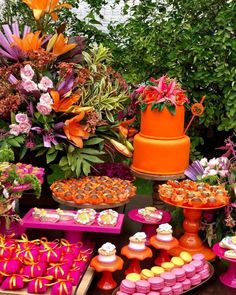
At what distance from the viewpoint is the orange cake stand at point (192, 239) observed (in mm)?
1407

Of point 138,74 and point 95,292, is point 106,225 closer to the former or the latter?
point 95,292

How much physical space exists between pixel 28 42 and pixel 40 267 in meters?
0.86

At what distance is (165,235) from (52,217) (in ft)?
1.06

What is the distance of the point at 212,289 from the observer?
49.5 inches

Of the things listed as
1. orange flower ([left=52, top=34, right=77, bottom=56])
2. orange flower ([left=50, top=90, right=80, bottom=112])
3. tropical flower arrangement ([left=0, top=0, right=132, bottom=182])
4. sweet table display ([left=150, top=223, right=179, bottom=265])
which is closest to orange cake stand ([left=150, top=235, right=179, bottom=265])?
sweet table display ([left=150, top=223, right=179, bottom=265])

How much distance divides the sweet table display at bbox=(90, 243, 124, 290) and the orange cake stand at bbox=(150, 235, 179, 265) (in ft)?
0.42

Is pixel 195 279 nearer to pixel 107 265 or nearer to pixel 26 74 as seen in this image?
pixel 107 265

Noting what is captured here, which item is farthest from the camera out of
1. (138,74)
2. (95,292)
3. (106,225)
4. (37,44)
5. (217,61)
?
(138,74)

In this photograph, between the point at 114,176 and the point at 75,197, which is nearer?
the point at 75,197

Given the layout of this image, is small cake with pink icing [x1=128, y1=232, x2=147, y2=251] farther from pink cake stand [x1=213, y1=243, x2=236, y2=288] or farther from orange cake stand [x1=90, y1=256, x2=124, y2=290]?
pink cake stand [x1=213, y1=243, x2=236, y2=288]

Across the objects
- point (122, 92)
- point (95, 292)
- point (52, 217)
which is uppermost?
point (122, 92)

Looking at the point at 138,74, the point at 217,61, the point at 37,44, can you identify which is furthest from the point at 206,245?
the point at 138,74

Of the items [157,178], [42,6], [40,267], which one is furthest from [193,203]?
[42,6]

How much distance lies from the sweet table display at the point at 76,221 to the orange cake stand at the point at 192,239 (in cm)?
18
